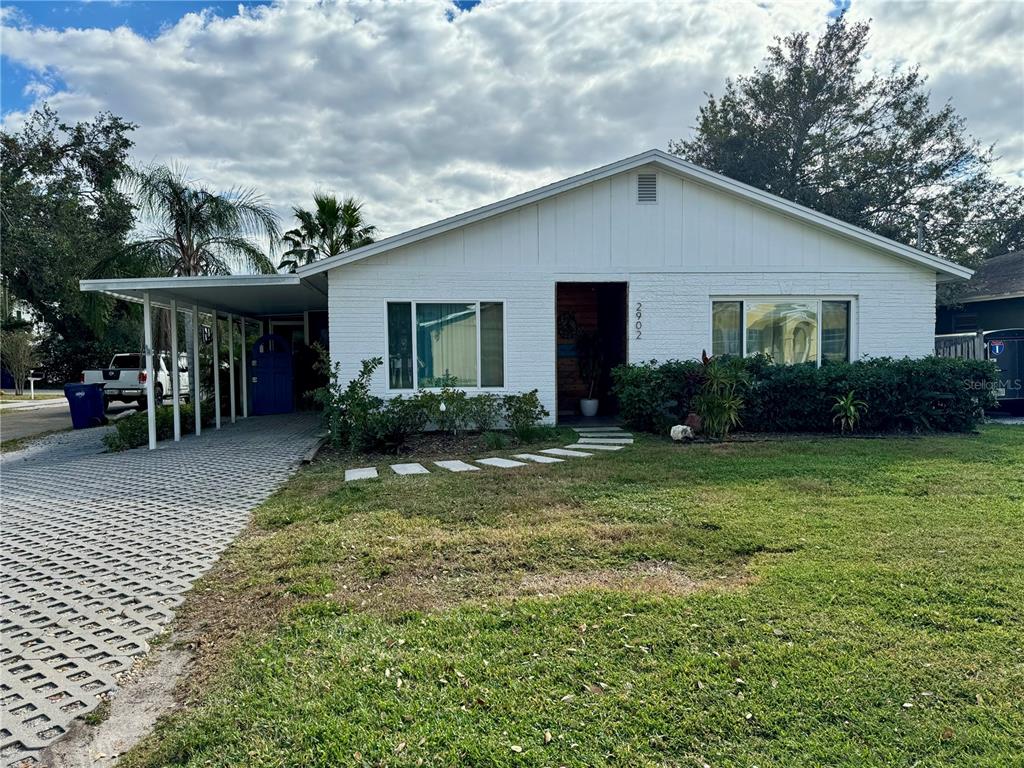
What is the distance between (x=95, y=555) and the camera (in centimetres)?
448

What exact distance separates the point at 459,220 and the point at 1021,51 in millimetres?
12016

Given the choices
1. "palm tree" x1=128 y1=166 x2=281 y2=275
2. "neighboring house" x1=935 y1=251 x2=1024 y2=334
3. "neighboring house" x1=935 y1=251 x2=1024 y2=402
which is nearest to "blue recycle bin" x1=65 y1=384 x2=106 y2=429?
"palm tree" x1=128 y1=166 x2=281 y2=275

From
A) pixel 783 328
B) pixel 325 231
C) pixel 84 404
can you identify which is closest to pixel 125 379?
pixel 84 404

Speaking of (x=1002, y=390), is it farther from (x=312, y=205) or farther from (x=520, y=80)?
(x=312, y=205)

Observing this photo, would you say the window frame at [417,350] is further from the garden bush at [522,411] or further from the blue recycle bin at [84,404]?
the blue recycle bin at [84,404]

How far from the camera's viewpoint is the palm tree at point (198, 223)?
12797mm

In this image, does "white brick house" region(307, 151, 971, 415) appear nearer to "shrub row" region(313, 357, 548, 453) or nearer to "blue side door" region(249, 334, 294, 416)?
"shrub row" region(313, 357, 548, 453)

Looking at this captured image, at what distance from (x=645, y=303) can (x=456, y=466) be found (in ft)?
16.0

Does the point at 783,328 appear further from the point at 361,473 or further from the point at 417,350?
the point at 361,473

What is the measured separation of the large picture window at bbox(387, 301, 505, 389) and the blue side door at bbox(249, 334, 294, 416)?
20.3 feet

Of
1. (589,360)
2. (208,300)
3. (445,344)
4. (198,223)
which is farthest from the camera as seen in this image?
(198,223)

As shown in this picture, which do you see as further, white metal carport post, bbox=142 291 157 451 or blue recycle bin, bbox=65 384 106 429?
blue recycle bin, bbox=65 384 106 429

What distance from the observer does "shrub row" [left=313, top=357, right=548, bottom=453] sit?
28.6 feet

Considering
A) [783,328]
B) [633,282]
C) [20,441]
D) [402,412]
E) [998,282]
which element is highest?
[998,282]
